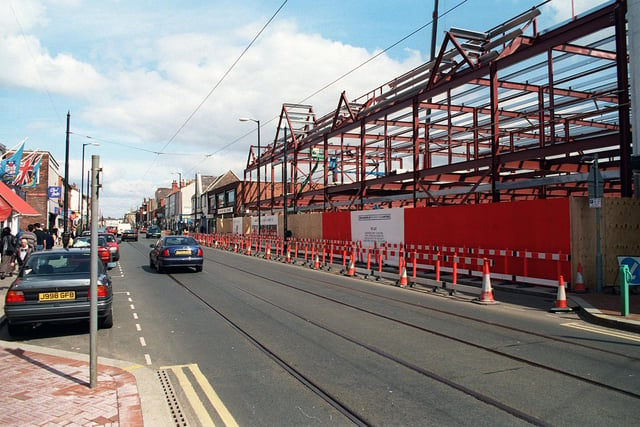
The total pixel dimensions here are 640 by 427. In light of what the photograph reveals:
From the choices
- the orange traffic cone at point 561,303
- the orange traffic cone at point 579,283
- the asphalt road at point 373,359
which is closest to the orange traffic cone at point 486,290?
the asphalt road at point 373,359

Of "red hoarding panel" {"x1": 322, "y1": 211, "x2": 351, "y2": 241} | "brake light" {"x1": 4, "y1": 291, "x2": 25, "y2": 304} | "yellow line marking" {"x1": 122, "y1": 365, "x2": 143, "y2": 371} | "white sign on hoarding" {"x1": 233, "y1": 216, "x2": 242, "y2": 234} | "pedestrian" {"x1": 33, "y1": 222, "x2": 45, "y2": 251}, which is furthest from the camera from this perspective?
"white sign on hoarding" {"x1": 233, "y1": 216, "x2": 242, "y2": 234}

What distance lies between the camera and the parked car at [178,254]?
1825cm

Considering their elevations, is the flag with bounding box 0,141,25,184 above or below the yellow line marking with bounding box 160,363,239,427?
above

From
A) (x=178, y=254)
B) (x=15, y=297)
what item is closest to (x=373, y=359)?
(x=15, y=297)

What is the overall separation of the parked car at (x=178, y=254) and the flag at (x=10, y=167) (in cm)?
1327

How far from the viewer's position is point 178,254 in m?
18.4

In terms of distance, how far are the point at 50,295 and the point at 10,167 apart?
2317 cm

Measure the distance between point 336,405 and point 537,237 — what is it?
10.9 meters

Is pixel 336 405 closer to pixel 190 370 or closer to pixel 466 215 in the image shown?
pixel 190 370

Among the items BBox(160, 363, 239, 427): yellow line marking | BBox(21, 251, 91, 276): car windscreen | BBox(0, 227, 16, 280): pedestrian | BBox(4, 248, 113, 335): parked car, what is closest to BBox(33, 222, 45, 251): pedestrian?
BBox(0, 227, 16, 280): pedestrian

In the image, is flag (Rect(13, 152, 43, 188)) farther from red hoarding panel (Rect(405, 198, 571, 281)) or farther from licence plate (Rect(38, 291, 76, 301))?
licence plate (Rect(38, 291, 76, 301))

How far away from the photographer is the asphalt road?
15.3ft

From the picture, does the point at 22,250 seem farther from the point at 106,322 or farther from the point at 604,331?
the point at 604,331

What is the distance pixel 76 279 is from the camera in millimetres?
8023
